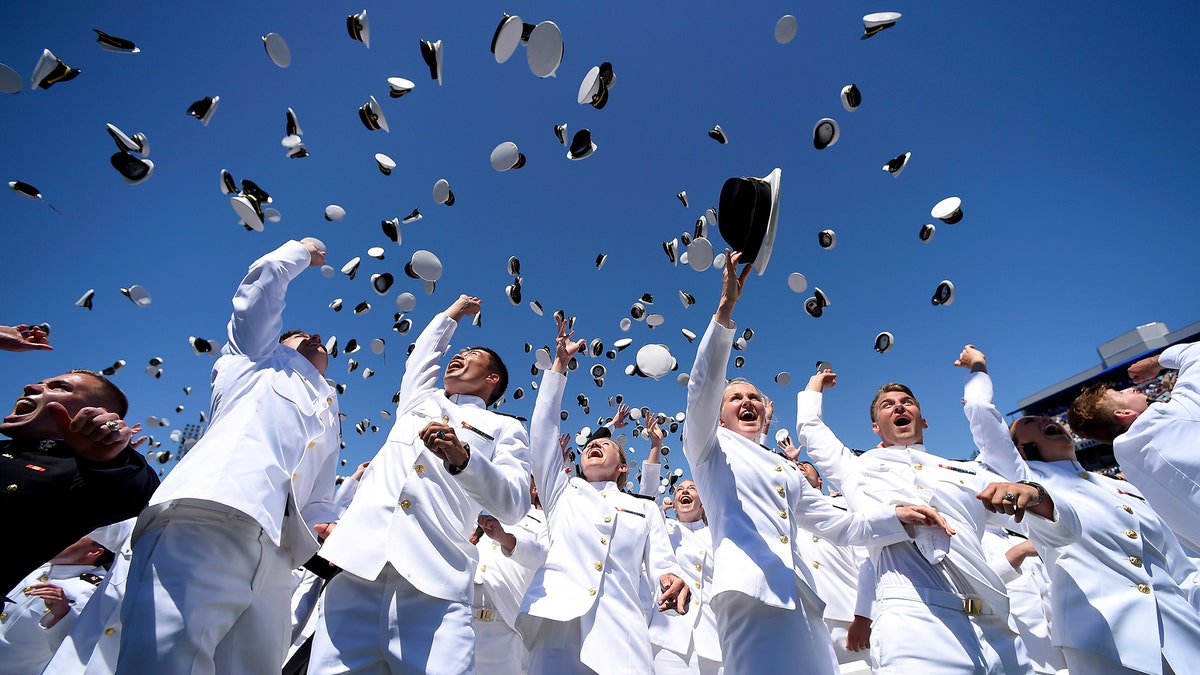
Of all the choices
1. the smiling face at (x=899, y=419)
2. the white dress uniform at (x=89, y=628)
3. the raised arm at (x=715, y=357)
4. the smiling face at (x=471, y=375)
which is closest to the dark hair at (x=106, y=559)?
the white dress uniform at (x=89, y=628)

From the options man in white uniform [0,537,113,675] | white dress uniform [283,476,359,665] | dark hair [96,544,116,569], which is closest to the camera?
man in white uniform [0,537,113,675]

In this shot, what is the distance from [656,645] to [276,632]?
343 cm

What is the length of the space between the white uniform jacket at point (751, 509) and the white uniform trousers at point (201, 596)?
2531mm

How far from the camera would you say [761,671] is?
2779 millimetres

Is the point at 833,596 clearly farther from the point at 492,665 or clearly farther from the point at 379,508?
the point at 379,508

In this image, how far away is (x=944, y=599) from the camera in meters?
3.22

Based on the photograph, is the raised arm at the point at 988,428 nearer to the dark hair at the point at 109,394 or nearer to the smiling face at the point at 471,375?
the smiling face at the point at 471,375

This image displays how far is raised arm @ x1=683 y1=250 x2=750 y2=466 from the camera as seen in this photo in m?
3.02

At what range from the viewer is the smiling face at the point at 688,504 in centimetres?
677

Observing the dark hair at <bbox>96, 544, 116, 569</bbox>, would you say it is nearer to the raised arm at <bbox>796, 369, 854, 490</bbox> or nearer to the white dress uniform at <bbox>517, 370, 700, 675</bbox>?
the white dress uniform at <bbox>517, 370, 700, 675</bbox>

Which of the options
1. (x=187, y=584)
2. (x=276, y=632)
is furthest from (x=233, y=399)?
(x=276, y=632)

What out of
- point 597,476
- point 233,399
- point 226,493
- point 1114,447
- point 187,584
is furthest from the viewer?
point 597,476

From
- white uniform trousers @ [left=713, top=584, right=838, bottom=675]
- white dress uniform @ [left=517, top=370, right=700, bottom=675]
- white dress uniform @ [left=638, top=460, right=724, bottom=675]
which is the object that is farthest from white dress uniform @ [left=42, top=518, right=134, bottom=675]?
white dress uniform @ [left=638, top=460, right=724, bottom=675]

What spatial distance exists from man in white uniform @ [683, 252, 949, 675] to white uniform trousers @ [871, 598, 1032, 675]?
0.43 metres
